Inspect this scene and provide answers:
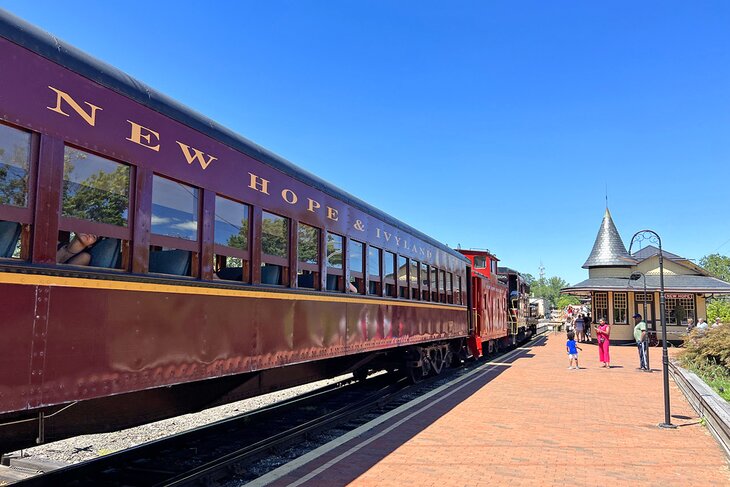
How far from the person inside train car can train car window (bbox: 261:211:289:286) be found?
200cm

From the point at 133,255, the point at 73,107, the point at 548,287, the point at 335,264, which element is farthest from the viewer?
the point at 548,287

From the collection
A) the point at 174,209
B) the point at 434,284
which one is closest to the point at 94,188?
the point at 174,209

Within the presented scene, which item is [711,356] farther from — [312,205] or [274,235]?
[274,235]

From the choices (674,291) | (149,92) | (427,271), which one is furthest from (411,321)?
(674,291)

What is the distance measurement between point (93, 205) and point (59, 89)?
2.65 ft

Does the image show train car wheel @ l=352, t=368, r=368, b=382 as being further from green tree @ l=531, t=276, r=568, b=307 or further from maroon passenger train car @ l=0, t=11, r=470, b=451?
green tree @ l=531, t=276, r=568, b=307

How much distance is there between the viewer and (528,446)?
6.65 meters

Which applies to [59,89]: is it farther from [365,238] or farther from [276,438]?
[365,238]

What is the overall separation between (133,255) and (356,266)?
4210mm

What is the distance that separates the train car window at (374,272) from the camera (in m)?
8.43

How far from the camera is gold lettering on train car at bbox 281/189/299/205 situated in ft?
20.0

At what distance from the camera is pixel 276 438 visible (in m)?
6.62

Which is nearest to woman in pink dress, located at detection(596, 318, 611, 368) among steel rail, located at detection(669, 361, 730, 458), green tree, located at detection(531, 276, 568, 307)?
steel rail, located at detection(669, 361, 730, 458)

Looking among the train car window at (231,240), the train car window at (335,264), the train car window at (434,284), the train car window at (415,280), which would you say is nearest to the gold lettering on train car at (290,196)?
the train car window at (231,240)
